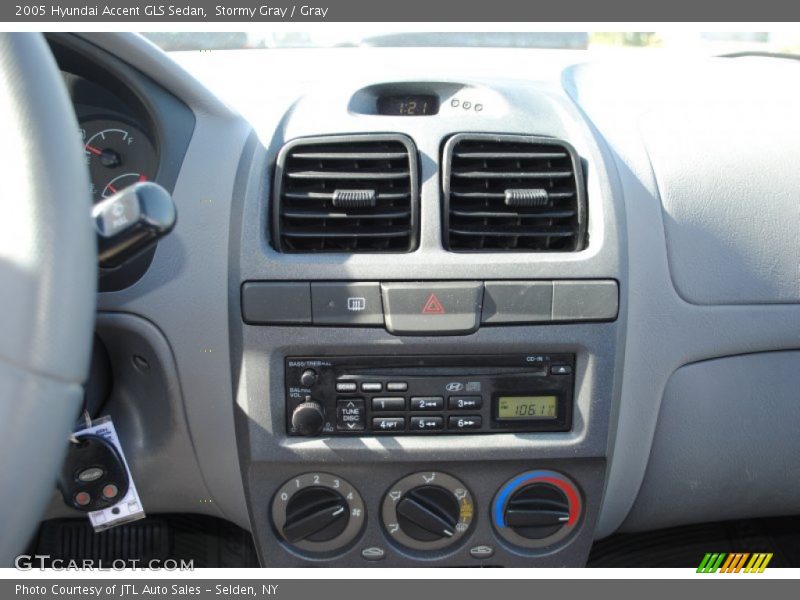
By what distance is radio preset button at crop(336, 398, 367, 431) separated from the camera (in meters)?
1.66

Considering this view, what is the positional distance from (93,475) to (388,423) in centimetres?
59

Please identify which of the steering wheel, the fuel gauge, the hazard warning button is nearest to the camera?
the steering wheel

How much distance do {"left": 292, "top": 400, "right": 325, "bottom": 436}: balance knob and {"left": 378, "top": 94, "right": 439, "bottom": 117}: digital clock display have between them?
25.4 inches

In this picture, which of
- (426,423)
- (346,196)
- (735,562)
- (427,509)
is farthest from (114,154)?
(735,562)

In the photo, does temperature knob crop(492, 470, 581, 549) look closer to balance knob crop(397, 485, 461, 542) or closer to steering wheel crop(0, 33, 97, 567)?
balance knob crop(397, 485, 461, 542)

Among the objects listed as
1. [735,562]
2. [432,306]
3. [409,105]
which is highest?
[409,105]

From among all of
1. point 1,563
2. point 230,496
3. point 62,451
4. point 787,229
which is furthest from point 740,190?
point 1,563

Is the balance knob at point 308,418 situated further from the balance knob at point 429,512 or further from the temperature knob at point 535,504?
the temperature knob at point 535,504

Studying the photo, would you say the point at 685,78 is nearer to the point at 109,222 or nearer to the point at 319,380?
the point at 319,380

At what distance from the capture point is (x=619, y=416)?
173 centimetres

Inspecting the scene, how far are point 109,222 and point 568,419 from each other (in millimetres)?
986

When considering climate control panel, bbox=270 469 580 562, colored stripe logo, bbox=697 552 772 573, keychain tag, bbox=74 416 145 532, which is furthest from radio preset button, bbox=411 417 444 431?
colored stripe logo, bbox=697 552 772 573

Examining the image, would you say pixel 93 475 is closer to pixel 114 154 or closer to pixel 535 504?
pixel 114 154

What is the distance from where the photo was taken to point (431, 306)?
1.60m
